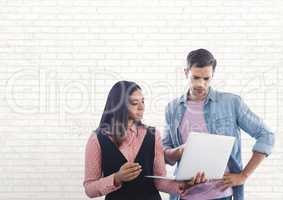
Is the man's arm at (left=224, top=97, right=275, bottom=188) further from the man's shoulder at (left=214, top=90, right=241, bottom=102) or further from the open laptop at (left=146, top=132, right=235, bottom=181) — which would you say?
the open laptop at (left=146, top=132, right=235, bottom=181)

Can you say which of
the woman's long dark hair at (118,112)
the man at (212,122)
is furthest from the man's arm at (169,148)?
the woman's long dark hair at (118,112)

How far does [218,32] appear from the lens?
3.15 metres

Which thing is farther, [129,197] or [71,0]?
[71,0]

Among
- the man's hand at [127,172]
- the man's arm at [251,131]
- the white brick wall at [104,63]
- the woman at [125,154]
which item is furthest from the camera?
the white brick wall at [104,63]

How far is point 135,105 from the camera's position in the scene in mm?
2326

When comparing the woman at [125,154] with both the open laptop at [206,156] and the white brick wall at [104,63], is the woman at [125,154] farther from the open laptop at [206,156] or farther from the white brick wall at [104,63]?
the white brick wall at [104,63]

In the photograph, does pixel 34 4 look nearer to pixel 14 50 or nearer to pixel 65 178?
pixel 14 50

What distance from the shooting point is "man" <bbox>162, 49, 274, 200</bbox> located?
2.32 m

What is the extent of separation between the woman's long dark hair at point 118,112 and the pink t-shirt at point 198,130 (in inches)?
12.3

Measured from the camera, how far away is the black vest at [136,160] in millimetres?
2242

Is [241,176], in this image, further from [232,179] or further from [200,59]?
[200,59]

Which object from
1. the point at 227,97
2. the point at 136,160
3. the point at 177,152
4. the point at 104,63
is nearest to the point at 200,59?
the point at 227,97

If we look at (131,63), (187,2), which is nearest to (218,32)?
(187,2)

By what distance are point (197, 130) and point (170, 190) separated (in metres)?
0.34
